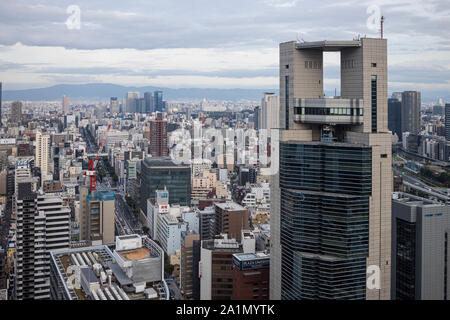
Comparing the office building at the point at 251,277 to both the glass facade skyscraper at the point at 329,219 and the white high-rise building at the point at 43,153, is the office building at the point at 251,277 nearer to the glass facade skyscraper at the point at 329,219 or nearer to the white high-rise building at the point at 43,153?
the glass facade skyscraper at the point at 329,219

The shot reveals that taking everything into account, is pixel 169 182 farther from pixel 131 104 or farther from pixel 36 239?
pixel 131 104

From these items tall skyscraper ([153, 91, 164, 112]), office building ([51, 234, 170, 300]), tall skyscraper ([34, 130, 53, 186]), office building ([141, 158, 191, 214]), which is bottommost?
office building ([51, 234, 170, 300])

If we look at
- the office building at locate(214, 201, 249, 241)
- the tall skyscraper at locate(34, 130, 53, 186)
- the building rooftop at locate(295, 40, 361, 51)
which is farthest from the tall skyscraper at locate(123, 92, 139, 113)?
the building rooftop at locate(295, 40, 361, 51)

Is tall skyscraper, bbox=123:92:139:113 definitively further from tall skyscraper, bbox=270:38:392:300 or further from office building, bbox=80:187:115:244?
tall skyscraper, bbox=270:38:392:300

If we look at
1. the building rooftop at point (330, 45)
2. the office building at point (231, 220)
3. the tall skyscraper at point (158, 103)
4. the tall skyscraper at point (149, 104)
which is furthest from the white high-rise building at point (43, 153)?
the building rooftop at point (330, 45)
